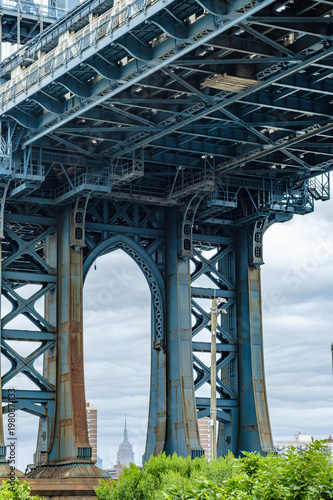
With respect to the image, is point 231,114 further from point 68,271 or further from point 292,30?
point 68,271

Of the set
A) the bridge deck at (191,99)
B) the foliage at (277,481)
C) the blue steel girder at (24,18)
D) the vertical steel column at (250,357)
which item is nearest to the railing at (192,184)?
the bridge deck at (191,99)

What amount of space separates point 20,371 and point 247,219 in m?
19.7

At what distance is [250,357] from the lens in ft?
236

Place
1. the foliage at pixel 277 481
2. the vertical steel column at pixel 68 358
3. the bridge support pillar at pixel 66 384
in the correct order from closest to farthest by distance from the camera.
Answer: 1. the foliage at pixel 277 481
2. the bridge support pillar at pixel 66 384
3. the vertical steel column at pixel 68 358

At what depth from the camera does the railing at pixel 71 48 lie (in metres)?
47.2

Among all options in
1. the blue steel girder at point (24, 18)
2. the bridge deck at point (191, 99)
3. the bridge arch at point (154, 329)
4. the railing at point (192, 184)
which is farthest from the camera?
the bridge arch at point (154, 329)

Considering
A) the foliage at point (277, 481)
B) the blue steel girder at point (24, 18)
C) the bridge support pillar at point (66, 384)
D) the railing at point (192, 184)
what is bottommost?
the foliage at point (277, 481)

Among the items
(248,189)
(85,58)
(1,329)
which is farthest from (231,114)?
(1,329)

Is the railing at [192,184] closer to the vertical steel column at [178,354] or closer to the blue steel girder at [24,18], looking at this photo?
the vertical steel column at [178,354]

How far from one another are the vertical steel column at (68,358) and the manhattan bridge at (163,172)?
0.11m

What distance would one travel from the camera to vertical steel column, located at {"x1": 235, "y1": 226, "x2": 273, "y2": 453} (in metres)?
70.6

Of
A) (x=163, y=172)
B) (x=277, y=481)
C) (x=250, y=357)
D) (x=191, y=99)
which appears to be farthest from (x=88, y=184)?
(x=277, y=481)

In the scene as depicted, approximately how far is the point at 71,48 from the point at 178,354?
24.6 meters

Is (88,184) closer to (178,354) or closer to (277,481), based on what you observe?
(178,354)
